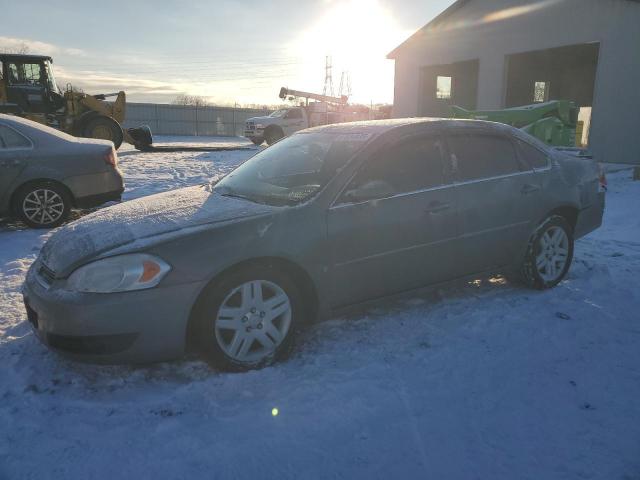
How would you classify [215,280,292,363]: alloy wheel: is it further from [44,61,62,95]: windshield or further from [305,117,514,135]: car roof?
[44,61,62,95]: windshield

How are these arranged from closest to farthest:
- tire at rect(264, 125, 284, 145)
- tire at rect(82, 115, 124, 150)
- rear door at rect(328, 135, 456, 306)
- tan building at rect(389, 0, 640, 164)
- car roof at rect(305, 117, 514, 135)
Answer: rear door at rect(328, 135, 456, 306) < car roof at rect(305, 117, 514, 135) < tan building at rect(389, 0, 640, 164) < tire at rect(82, 115, 124, 150) < tire at rect(264, 125, 284, 145)

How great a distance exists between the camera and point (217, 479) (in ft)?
6.80

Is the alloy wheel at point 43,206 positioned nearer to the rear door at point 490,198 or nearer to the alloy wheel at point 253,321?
the alloy wheel at point 253,321

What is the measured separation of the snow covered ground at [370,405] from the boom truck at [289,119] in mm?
20778

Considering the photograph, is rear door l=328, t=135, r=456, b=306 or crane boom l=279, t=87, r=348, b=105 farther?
crane boom l=279, t=87, r=348, b=105

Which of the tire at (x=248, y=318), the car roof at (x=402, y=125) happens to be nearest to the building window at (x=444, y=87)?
the car roof at (x=402, y=125)

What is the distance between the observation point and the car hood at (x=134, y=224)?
276 cm

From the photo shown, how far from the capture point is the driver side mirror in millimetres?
3182

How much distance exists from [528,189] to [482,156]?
1.67 feet

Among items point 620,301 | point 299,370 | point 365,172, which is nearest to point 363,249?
point 365,172

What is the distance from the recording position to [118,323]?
256 cm

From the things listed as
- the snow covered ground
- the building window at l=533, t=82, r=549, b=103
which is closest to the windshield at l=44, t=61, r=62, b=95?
the snow covered ground

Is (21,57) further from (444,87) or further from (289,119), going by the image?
(444,87)

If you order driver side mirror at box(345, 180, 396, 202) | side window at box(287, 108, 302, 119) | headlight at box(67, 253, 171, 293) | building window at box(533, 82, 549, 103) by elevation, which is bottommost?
headlight at box(67, 253, 171, 293)
